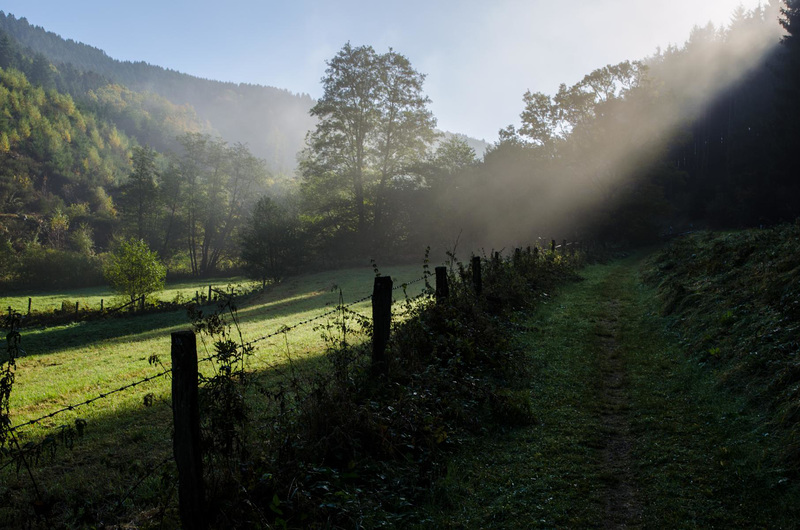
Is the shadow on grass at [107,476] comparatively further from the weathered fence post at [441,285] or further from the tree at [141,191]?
the tree at [141,191]

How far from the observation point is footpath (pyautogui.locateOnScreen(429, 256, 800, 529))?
4277mm

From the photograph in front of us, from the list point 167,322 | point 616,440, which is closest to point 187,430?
point 616,440

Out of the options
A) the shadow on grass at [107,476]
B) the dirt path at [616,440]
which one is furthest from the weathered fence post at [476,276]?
the shadow on grass at [107,476]

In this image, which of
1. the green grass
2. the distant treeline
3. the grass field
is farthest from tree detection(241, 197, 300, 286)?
the grass field

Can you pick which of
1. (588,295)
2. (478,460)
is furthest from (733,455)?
(588,295)

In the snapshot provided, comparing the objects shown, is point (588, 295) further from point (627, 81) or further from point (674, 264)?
point (627, 81)

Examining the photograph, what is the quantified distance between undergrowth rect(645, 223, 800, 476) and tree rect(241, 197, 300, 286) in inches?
1504

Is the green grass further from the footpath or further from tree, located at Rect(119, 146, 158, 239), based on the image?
the footpath

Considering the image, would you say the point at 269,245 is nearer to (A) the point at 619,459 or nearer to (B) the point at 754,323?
(B) the point at 754,323

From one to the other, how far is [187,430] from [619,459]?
184 inches

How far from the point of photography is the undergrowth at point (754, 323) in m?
5.38

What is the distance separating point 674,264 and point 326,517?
18.4m

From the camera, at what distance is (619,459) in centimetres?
541

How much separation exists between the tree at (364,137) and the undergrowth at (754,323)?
40.5m
